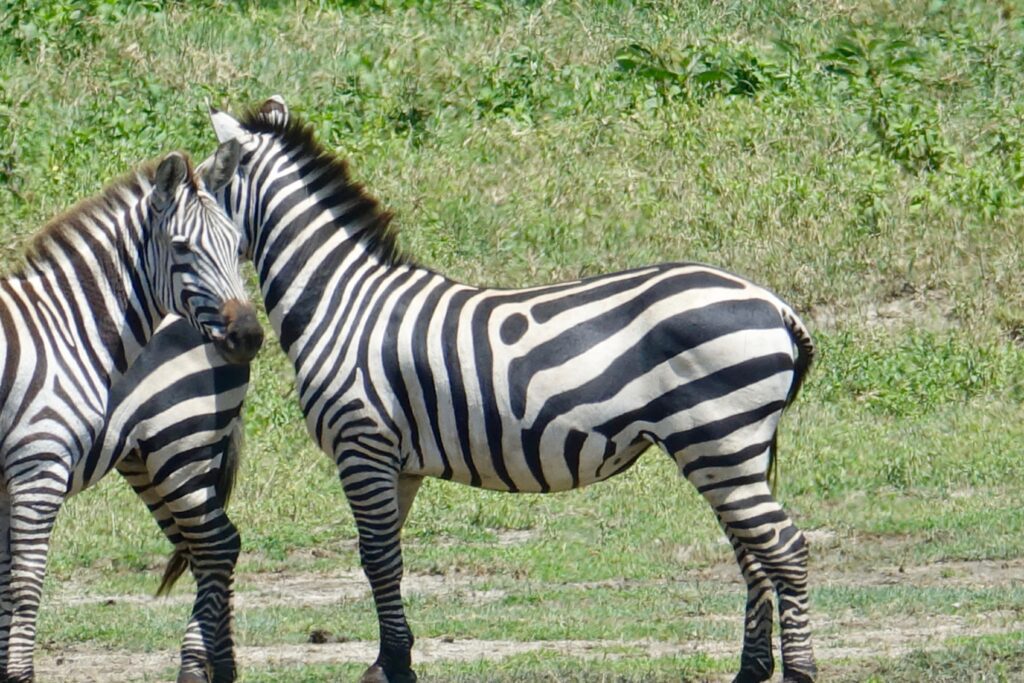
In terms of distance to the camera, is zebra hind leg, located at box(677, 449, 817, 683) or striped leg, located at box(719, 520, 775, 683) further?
striped leg, located at box(719, 520, 775, 683)

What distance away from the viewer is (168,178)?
22.4ft

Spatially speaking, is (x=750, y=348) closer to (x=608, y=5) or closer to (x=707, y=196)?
(x=707, y=196)

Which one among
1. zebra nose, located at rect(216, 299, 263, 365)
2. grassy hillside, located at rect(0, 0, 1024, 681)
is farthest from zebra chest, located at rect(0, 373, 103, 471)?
grassy hillside, located at rect(0, 0, 1024, 681)

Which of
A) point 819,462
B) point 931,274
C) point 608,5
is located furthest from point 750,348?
point 608,5

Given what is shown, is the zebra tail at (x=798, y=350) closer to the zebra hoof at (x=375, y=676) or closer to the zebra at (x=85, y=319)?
the zebra hoof at (x=375, y=676)

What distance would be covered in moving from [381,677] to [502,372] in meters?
1.44

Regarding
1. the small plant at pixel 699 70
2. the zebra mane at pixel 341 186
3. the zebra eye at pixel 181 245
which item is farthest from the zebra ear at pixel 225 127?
the small plant at pixel 699 70

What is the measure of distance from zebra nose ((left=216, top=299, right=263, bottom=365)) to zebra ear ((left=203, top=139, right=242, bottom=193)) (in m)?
0.70

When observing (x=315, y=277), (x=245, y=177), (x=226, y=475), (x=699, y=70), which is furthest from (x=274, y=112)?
(x=699, y=70)

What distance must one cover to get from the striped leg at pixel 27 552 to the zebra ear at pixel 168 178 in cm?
123

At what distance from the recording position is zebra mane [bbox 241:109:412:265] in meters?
7.45

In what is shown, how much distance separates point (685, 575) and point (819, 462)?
6.73 feet

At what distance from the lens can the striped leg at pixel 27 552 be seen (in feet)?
21.6

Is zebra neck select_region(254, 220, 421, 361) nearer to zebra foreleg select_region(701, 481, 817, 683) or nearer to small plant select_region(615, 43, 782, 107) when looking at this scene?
zebra foreleg select_region(701, 481, 817, 683)
